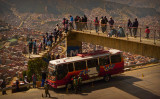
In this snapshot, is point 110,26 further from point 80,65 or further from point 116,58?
point 80,65

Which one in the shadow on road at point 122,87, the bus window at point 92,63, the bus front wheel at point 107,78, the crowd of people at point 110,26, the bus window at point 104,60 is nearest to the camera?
the crowd of people at point 110,26

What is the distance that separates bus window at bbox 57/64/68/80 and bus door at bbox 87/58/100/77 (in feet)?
8.31

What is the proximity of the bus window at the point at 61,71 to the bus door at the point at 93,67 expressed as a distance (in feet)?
8.31

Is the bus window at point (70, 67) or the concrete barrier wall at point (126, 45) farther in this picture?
the bus window at point (70, 67)

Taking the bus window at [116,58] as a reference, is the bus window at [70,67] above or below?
below

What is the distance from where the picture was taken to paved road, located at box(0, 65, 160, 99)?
19312 millimetres

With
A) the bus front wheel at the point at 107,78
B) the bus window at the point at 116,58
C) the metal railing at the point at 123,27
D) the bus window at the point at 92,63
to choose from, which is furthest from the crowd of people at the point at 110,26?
the bus front wheel at the point at 107,78

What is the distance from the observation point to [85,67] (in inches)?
837

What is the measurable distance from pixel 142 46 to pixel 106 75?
18.9 feet

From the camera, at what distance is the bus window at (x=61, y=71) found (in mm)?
19969

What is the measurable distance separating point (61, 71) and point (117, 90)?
5.70 m

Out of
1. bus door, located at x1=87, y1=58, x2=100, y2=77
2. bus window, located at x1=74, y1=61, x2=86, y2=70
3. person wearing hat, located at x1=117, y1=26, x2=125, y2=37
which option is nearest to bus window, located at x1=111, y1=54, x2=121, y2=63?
bus door, located at x1=87, y1=58, x2=100, y2=77

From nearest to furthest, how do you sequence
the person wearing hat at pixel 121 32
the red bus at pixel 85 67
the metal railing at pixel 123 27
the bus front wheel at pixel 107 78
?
the metal railing at pixel 123 27 < the red bus at pixel 85 67 < the person wearing hat at pixel 121 32 < the bus front wheel at pixel 107 78

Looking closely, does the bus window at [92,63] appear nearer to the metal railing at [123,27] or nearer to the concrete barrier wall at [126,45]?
the concrete barrier wall at [126,45]
